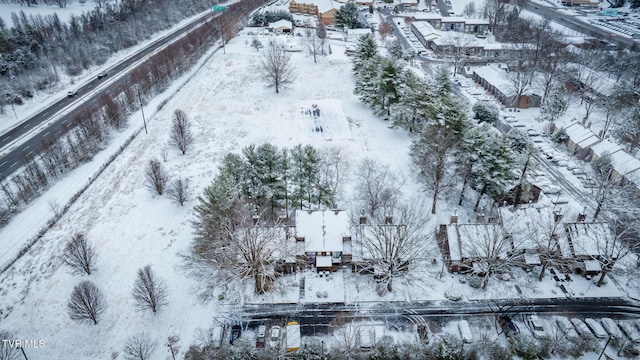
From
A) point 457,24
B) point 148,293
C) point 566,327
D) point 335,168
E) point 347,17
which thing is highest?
point 347,17

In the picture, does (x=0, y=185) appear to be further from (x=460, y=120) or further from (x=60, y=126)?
(x=460, y=120)

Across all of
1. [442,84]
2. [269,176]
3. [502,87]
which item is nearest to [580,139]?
[502,87]

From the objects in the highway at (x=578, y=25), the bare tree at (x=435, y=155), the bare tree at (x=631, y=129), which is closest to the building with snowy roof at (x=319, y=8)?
the highway at (x=578, y=25)

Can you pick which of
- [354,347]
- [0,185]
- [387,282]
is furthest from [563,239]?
[0,185]

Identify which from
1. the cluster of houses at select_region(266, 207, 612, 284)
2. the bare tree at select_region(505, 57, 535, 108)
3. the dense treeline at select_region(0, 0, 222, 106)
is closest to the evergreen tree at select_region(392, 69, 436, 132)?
the bare tree at select_region(505, 57, 535, 108)

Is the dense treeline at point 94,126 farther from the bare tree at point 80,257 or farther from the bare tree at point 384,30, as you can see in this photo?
the bare tree at point 384,30

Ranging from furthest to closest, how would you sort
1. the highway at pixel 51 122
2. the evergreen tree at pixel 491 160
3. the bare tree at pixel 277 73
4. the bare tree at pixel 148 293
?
the bare tree at pixel 277 73 < the highway at pixel 51 122 < the evergreen tree at pixel 491 160 < the bare tree at pixel 148 293

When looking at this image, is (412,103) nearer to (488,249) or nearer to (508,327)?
(488,249)
